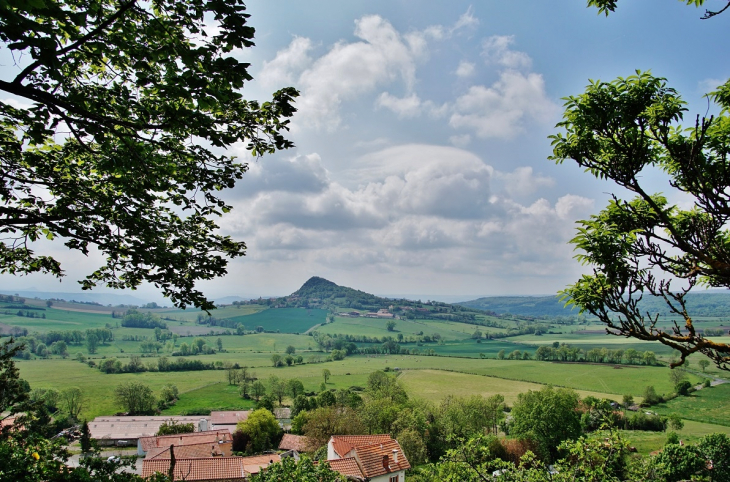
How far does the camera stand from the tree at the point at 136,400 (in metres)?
72.8

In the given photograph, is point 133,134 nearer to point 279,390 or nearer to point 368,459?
point 368,459

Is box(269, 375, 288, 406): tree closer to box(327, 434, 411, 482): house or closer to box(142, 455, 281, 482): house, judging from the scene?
box(142, 455, 281, 482): house

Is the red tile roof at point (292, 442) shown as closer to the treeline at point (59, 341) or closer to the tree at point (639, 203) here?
the tree at point (639, 203)

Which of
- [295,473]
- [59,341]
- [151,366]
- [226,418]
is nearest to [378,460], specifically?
[295,473]

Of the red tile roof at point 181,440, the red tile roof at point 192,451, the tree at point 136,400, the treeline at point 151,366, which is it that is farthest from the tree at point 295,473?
the treeline at point 151,366

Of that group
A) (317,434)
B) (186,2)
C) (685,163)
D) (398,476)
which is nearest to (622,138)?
(685,163)

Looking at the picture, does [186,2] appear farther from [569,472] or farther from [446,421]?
[446,421]

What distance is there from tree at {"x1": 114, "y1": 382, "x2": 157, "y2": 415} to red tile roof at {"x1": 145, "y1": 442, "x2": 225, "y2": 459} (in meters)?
36.0

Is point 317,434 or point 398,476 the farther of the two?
point 317,434

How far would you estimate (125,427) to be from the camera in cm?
6269

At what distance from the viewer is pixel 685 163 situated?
755cm

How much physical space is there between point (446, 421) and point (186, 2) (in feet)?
188

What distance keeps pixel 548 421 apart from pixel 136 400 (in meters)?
67.4

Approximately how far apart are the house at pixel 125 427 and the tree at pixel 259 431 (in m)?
9.52
